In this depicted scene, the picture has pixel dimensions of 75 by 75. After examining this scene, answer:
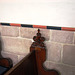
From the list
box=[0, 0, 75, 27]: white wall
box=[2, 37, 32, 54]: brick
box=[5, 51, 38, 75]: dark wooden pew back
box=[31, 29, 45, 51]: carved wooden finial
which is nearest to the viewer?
box=[5, 51, 38, 75]: dark wooden pew back

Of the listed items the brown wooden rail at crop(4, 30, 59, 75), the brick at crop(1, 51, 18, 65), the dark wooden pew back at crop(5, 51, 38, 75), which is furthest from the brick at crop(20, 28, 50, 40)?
the brick at crop(1, 51, 18, 65)

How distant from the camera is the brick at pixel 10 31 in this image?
1539 mm

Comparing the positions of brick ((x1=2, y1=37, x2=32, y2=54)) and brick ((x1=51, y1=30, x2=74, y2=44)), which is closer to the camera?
brick ((x1=51, y1=30, x2=74, y2=44))

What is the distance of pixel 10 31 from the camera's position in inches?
61.8

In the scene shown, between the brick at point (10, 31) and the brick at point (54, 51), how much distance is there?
45 cm

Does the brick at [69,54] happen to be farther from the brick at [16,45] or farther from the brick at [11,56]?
the brick at [11,56]

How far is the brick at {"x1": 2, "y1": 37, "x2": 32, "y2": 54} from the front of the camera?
5.00ft

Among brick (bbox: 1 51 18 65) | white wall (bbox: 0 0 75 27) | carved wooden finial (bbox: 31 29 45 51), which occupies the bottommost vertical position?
brick (bbox: 1 51 18 65)

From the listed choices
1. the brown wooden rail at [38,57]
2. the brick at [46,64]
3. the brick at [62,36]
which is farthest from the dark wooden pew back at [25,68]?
the brick at [62,36]

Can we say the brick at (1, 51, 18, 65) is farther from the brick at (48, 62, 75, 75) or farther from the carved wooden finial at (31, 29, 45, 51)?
the brick at (48, 62, 75, 75)

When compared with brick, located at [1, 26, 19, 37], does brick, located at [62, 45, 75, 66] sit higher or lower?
lower

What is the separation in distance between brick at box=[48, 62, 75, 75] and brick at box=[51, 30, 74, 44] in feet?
1.00

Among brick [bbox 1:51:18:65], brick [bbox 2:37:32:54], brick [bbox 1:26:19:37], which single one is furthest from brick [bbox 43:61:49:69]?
brick [bbox 1:26:19:37]

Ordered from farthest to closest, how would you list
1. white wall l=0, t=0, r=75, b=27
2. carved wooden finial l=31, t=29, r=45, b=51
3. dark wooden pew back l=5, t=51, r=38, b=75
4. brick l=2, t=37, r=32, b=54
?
brick l=2, t=37, r=32, b=54
carved wooden finial l=31, t=29, r=45, b=51
white wall l=0, t=0, r=75, b=27
dark wooden pew back l=5, t=51, r=38, b=75
